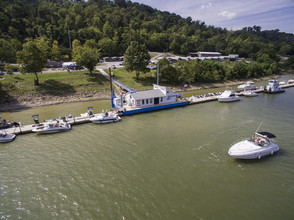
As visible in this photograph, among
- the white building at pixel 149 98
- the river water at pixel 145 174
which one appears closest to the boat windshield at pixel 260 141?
the river water at pixel 145 174

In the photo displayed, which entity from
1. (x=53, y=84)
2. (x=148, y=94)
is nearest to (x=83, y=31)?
(x=53, y=84)

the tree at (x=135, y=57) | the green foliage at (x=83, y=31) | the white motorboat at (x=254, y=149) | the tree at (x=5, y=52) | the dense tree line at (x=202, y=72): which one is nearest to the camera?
the white motorboat at (x=254, y=149)

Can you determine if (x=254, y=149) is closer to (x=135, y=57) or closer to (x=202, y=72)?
(x=135, y=57)

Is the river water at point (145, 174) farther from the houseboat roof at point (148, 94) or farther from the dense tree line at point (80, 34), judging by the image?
the dense tree line at point (80, 34)

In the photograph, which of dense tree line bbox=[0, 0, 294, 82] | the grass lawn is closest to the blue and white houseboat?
the grass lawn

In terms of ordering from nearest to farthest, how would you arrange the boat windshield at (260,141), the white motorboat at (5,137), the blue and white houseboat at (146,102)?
the boat windshield at (260,141)
the white motorboat at (5,137)
the blue and white houseboat at (146,102)
